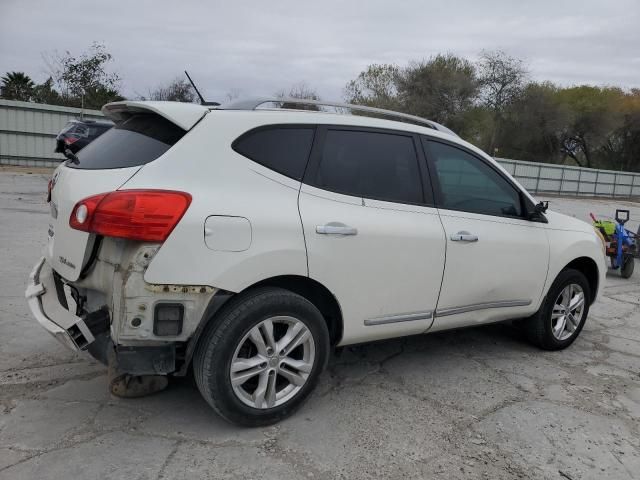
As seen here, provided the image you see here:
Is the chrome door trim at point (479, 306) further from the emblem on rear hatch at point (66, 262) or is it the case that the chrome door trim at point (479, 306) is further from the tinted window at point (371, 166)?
the emblem on rear hatch at point (66, 262)

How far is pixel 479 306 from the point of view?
4016 mm

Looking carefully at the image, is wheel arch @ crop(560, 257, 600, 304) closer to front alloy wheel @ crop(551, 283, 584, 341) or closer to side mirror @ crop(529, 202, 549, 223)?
front alloy wheel @ crop(551, 283, 584, 341)

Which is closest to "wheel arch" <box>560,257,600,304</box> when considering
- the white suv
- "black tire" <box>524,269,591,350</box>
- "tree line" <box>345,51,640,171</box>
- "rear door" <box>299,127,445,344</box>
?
"black tire" <box>524,269,591,350</box>

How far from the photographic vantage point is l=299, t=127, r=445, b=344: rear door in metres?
3.15

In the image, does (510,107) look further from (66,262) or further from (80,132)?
(66,262)

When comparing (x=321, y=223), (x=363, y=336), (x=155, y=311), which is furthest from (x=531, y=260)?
(x=155, y=311)

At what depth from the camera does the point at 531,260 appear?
4.24 metres

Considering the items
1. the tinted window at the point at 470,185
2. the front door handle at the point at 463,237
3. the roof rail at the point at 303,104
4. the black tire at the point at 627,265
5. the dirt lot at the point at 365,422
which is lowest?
the dirt lot at the point at 365,422

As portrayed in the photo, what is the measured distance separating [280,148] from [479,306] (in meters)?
1.93

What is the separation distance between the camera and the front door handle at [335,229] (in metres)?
3.09

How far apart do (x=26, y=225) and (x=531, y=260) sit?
24.9 feet

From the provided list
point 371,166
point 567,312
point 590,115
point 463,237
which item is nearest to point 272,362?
point 371,166

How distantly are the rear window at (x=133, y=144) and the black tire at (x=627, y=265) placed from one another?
25.6 feet

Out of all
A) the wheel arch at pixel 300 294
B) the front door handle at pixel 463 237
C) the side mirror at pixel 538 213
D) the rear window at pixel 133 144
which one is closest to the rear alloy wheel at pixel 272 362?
the wheel arch at pixel 300 294
